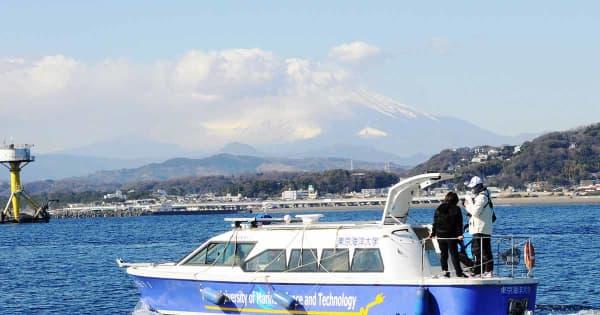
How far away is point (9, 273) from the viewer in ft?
148

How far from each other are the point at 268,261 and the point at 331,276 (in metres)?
1.82

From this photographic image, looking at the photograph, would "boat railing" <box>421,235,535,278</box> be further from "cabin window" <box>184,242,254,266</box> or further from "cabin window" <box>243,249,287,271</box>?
"cabin window" <box>184,242,254,266</box>

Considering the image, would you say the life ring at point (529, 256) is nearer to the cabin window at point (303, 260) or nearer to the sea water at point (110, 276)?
the sea water at point (110, 276)

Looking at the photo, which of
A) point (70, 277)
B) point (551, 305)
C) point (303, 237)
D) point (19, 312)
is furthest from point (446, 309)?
point (70, 277)

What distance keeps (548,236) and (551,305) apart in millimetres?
30462

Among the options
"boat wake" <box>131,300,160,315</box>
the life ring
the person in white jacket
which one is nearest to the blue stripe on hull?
"boat wake" <box>131,300,160,315</box>

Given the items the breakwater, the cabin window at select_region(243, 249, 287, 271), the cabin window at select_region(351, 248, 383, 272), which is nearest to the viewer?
the cabin window at select_region(351, 248, 383, 272)

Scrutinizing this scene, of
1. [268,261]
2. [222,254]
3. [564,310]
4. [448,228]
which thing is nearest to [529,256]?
[448,228]

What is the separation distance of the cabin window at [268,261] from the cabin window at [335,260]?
97cm

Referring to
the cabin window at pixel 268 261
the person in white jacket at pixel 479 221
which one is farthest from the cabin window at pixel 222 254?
the person in white jacket at pixel 479 221

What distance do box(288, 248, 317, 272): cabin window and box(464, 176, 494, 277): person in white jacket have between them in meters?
3.28

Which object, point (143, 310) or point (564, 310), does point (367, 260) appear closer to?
point (143, 310)

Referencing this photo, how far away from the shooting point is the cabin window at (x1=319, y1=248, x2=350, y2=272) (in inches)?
915

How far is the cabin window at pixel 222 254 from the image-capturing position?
24.8 metres
